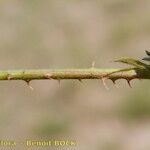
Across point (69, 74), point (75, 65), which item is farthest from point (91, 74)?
point (75, 65)

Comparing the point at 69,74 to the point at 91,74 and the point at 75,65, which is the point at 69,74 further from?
the point at 75,65

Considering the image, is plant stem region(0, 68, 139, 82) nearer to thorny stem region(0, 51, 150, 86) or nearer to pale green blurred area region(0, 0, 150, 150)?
thorny stem region(0, 51, 150, 86)

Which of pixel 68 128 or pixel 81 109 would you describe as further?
pixel 81 109

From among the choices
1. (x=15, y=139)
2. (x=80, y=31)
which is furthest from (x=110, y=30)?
(x=15, y=139)

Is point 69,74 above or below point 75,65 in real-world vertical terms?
below

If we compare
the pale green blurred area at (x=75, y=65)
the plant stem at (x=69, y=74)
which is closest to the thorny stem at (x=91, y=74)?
the plant stem at (x=69, y=74)

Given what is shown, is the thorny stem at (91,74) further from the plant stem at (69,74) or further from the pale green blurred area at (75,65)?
the pale green blurred area at (75,65)

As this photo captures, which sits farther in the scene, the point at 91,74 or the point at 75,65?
the point at 75,65

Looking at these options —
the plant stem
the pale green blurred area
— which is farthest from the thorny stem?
the pale green blurred area

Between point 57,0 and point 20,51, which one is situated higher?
point 57,0

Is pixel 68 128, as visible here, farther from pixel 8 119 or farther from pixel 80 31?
pixel 80 31
